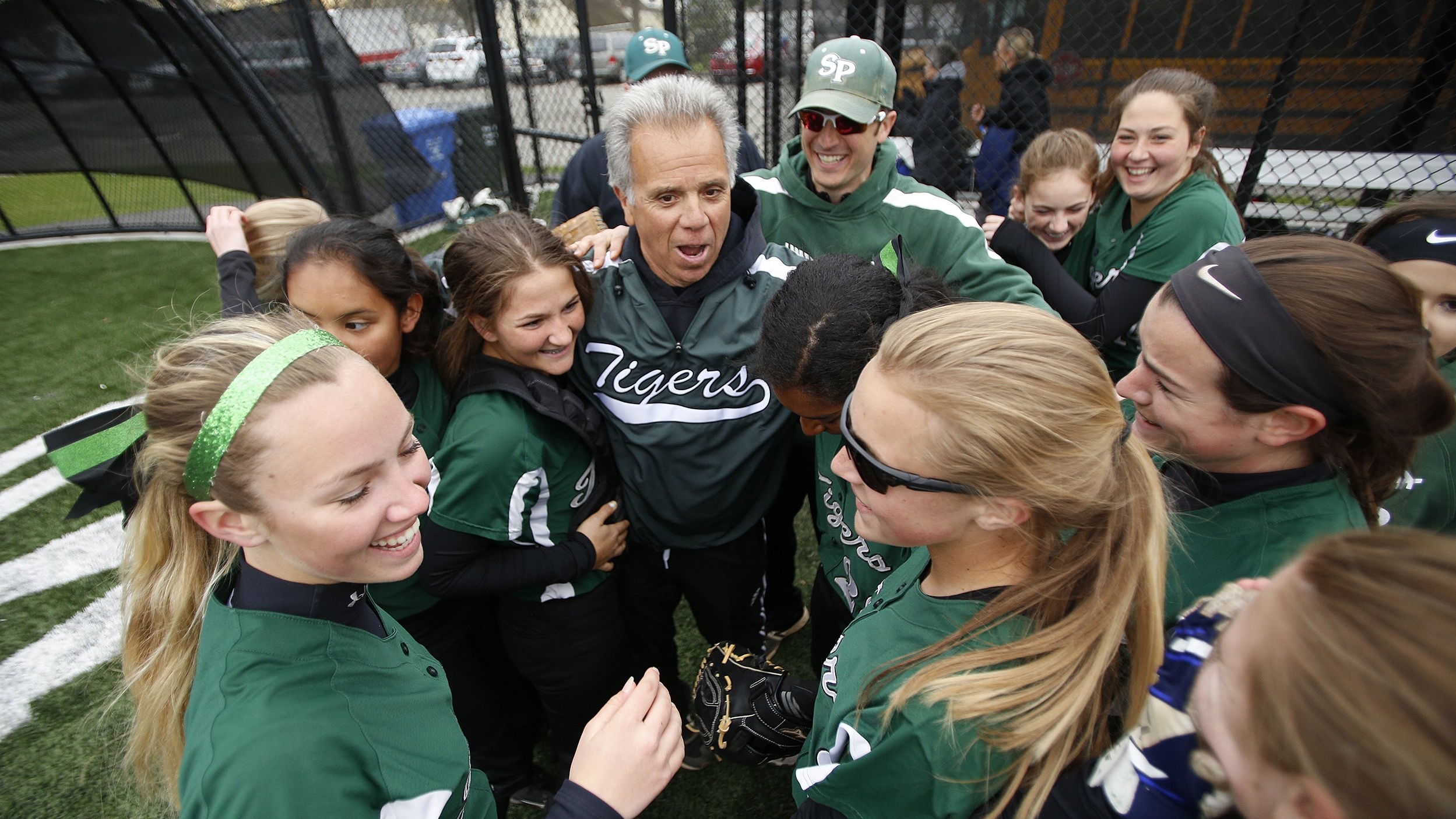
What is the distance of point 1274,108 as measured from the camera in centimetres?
448

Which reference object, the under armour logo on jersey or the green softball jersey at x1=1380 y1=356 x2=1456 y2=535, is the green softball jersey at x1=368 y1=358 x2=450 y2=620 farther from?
the green softball jersey at x1=1380 y1=356 x2=1456 y2=535

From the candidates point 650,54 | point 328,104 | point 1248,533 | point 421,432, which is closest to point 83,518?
point 421,432

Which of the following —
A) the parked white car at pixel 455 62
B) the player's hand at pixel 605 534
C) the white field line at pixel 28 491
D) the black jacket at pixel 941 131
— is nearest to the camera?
the player's hand at pixel 605 534

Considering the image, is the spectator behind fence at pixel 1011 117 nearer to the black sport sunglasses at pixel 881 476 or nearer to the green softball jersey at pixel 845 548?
the green softball jersey at pixel 845 548

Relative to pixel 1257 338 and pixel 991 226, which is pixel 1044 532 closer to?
pixel 1257 338

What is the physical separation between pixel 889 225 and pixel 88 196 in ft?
34.3

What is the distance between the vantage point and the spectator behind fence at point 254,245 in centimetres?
214

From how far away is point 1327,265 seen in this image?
1259 mm

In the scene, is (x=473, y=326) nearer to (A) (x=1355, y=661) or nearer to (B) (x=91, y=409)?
(A) (x=1355, y=661)

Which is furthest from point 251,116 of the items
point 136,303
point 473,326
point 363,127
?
point 473,326

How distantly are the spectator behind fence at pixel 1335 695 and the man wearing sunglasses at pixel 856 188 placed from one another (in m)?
1.82

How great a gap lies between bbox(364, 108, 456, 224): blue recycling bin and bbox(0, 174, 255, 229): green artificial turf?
197 cm

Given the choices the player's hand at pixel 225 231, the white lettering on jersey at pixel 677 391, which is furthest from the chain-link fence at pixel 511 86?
the white lettering on jersey at pixel 677 391

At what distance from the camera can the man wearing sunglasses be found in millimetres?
2480
